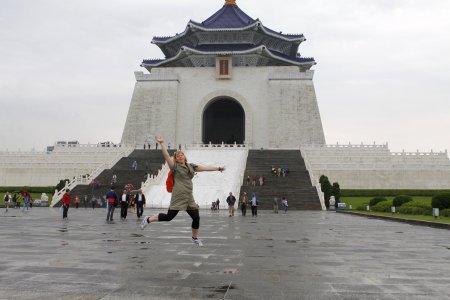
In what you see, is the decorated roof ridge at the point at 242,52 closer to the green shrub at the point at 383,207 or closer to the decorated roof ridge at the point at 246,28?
the decorated roof ridge at the point at 246,28

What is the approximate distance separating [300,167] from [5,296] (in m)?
32.0

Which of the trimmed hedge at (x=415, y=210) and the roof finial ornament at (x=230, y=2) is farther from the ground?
the roof finial ornament at (x=230, y=2)

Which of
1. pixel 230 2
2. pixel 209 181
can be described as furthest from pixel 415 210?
pixel 230 2

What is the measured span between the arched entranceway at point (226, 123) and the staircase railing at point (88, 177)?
689 inches

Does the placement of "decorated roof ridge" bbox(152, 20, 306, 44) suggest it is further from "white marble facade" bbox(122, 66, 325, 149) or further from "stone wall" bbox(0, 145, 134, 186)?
"stone wall" bbox(0, 145, 134, 186)

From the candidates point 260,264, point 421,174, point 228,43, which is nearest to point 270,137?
point 228,43

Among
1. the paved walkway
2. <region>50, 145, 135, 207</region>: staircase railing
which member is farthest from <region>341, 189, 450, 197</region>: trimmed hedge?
the paved walkway

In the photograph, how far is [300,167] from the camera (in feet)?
115

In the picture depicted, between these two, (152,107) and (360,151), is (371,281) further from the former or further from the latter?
(152,107)

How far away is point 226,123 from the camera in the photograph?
5878 cm

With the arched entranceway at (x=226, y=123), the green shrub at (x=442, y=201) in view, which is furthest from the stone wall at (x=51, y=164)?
the green shrub at (x=442, y=201)

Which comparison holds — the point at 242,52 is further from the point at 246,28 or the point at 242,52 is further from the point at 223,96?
the point at 223,96

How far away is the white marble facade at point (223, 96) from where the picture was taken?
49.0 metres

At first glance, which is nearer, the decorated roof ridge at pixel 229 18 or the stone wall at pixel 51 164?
the stone wall at pixel 51 164
